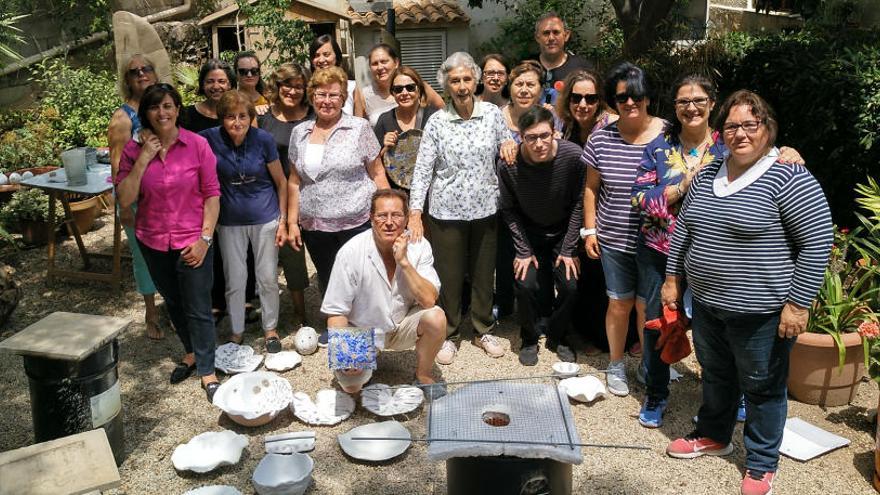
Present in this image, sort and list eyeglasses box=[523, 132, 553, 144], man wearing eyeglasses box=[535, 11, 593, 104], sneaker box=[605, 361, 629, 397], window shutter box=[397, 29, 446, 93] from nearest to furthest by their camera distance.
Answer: eyeglasses box=[523, 132, 553, 144]
sneaker box=[605, 361, 629, 397]
man wearing eyeglasses box=[535, 11, 593, 104]
window shutter box=[397, 29, 446, 93]

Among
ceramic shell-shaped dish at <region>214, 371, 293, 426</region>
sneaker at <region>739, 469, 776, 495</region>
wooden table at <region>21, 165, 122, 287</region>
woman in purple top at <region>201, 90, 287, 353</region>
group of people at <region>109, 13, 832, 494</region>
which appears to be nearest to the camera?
group of people at <region>109, 13, 832, 494</region>

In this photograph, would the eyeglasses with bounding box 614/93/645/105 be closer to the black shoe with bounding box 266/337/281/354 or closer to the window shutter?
the black shoe with bounding box 266/337/281/354

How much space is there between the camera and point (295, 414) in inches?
164

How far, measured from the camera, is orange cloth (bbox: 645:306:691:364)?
364 cm

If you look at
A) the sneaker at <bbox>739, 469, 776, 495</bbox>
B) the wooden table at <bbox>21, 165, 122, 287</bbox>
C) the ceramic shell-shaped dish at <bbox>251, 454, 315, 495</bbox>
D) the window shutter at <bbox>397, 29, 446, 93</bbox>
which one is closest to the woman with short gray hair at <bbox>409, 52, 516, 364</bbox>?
the ceramic shell-shaped dish at <bbox>251, 454, 315, 495</bbox>

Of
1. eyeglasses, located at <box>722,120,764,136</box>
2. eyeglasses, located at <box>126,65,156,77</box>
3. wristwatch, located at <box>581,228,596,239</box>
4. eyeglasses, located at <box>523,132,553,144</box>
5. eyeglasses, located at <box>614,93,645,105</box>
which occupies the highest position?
eyeglasses, located at <box>126,65,156,77</box>

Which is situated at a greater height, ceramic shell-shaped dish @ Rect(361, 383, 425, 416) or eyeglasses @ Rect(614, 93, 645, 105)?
eyeglasses @ Rect(614, 93, 645, 105)

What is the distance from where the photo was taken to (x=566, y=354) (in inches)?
191

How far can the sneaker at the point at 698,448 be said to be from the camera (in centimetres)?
375

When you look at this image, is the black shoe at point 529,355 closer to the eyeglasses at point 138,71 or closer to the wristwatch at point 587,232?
the wristwatch at point 587,232

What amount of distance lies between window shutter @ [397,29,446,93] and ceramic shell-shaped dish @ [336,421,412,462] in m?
10.8

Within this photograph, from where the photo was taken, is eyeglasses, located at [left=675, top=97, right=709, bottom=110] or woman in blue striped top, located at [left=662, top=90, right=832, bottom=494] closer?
woman in blue striped top, located at [left=662, top=90, right=832, bottom=494]

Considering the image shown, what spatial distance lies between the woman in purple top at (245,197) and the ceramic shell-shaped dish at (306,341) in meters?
0.33

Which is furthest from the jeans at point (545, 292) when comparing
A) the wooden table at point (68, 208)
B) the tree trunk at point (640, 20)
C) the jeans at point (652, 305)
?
the tree trunk at point (640, 20)
